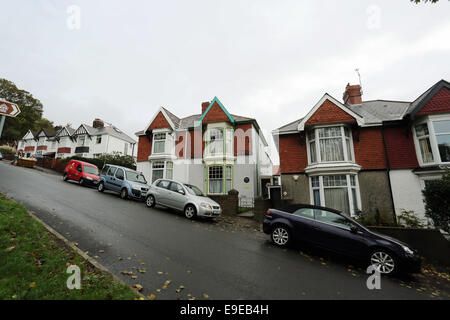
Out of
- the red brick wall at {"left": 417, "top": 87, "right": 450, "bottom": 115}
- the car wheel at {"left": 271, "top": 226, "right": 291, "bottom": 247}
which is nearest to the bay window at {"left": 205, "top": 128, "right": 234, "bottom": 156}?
the car wheel at {"left": 271, "top": 226, "right": 291, "bottom": 247}

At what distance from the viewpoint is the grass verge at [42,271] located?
135 inches

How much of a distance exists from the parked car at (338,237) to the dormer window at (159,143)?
1430 centimetres

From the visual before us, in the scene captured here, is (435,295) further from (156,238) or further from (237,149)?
(237,149)

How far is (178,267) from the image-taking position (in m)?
5.10

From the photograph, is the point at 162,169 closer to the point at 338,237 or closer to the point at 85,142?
the point at 338,237

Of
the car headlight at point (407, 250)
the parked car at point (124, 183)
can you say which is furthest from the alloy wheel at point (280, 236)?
the parked car at point (124, 183)

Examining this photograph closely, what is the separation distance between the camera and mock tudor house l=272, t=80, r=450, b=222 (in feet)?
39.2

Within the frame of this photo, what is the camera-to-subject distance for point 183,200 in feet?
36.4

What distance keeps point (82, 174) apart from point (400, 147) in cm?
2382

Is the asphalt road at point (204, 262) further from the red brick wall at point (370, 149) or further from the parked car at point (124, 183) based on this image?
the red brick wall at point (370, 149)

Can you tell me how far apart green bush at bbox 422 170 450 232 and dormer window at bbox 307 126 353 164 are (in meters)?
4.61

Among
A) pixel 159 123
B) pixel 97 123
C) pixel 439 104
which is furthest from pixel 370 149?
pixel 97 123

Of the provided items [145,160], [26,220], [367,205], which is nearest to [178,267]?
[26,220]

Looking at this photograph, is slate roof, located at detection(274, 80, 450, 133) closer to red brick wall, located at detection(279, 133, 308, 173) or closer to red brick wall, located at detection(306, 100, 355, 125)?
red brick wall, located at detection(279, 133, 308, 173)
